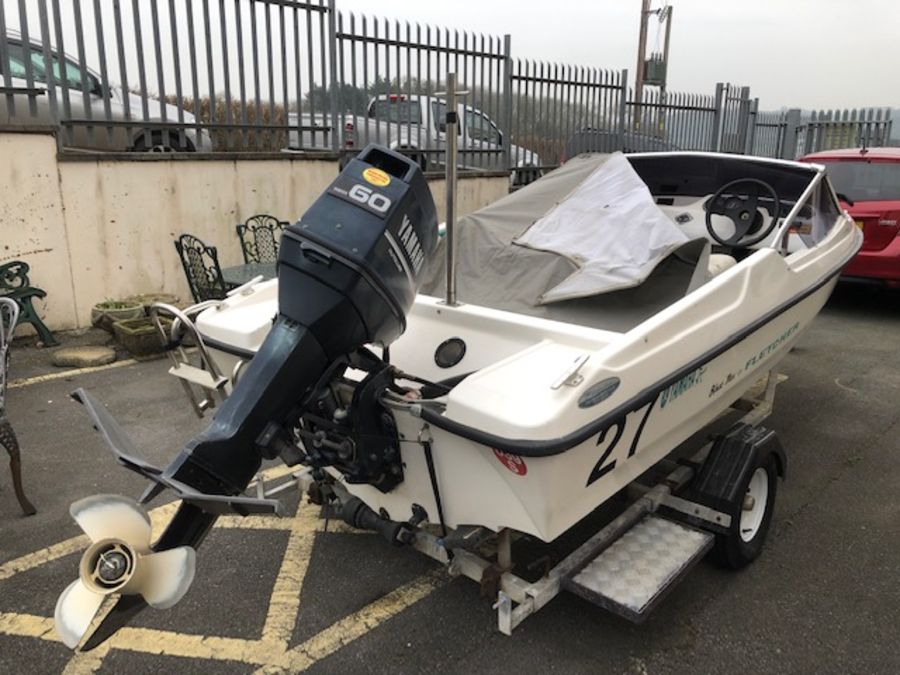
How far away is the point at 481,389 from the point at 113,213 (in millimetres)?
4943

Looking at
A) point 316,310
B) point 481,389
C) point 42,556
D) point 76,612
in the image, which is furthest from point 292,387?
point 42,556

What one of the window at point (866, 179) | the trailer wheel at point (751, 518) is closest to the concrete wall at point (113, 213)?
A: the trailer wheel at point (751, 518)

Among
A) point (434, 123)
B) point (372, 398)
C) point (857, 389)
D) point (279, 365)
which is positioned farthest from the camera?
point (434, 123)

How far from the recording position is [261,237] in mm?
6840

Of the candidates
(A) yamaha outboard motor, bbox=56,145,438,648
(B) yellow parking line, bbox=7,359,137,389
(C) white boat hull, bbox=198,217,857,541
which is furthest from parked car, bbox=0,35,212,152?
(A) yamaha outboard motor, bbox=56,145,438,648

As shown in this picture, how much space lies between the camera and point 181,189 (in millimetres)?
6328

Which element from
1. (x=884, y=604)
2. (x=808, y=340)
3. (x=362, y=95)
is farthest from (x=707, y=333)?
(x=362, y=95)

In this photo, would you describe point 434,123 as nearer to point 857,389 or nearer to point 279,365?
point 857,389

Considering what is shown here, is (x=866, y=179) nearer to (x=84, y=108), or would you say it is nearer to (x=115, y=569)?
(x=84, y=108)

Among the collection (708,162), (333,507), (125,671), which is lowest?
(125,671)

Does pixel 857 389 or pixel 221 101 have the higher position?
pixel 221 101

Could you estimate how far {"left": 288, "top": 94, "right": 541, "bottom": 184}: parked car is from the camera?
24.2ft

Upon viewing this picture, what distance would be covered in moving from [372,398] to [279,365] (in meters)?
0.31

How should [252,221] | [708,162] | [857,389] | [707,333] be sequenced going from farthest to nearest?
[252,221] → [857,389] → [708,162] → [707,333]
